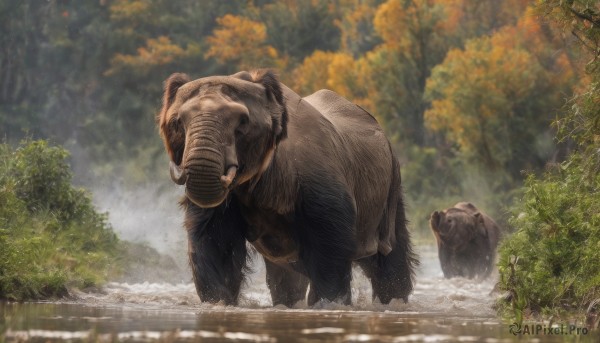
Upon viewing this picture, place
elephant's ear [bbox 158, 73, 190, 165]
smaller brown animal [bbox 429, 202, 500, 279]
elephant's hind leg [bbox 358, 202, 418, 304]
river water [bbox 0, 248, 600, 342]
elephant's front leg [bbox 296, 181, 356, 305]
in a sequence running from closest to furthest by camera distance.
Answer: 1. river water [bbox 0, 248, 600, 342]
2. elephant's ear [bbox 158, 73, 190, 165]
3. elephant's front leg [bbox 296, 181, 356, 305]
4. elephant's hind leg [bbox 358, 202, 418, 304]
5. smaller brown animal [bbox 429, 202, 500, 279]

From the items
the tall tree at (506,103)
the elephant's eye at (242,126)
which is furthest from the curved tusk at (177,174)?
the tall tree at (506,103)

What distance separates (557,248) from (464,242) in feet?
52.3

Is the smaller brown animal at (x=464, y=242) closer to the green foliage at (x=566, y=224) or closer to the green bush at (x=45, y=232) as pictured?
the green bush at (x=45, y=232)

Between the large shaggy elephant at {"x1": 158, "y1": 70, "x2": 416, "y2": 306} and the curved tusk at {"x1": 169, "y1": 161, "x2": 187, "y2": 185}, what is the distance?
0.01 metres

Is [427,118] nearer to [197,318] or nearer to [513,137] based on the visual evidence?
[513,137]

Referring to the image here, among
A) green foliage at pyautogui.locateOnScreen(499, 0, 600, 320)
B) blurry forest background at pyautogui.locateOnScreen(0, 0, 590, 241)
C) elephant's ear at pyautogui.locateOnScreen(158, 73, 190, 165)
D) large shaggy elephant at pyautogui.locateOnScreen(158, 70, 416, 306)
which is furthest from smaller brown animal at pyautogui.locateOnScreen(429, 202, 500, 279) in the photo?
elephant's ear at pyautogui.locateOnScreen(158, 73, 190, 165)

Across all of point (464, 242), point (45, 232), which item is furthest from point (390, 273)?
point (464, 242)

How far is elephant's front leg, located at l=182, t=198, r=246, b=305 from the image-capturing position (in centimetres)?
1048

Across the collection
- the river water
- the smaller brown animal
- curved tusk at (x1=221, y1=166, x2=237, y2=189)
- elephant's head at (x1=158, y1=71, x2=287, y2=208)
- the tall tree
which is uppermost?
the tall tree

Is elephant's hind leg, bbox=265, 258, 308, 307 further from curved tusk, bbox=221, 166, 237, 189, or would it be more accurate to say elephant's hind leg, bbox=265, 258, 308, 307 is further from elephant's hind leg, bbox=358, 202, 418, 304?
curved tusk, bbox=221, 166, 237, 189

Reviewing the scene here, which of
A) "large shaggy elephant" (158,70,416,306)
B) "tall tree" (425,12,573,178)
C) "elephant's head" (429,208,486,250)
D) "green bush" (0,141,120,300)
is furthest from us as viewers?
"tall tree" (425,12,573,178)

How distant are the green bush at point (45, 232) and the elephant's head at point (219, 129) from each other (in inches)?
72.3

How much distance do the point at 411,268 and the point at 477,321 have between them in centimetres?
589

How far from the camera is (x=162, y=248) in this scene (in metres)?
24.1
